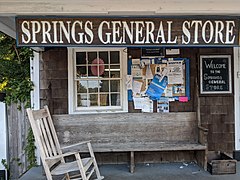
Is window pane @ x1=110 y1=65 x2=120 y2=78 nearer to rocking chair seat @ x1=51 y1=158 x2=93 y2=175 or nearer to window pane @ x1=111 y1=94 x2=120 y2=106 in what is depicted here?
window pane @ x1=111 y1=94 x2=120 y2=106

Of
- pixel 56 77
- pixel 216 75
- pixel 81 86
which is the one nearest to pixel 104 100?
pixel 81 86

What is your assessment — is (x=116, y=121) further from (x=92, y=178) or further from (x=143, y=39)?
(x=143, y=39)

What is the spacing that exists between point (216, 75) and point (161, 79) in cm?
91

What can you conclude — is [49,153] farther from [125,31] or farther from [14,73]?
[14,73]

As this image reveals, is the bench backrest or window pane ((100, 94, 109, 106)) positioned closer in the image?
the bench backrest

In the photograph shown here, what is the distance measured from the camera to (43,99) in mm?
4902

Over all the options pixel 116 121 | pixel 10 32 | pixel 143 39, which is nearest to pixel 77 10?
pixel 143 39

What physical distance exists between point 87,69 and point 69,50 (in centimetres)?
42

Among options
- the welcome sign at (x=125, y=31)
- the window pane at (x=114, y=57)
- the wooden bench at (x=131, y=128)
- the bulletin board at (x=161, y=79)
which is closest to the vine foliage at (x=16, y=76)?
the wooden bench at (x=131, y=128)

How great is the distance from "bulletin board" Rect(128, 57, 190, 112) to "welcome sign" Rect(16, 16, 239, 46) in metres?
1.88

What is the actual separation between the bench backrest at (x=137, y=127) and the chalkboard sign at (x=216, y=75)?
1.75 feet

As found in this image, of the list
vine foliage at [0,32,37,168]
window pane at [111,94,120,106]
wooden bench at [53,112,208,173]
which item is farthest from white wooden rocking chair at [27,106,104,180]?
window pane at [111,94,120,106]

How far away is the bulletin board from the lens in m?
5.07

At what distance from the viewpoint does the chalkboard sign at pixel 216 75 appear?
5086 millimetres
